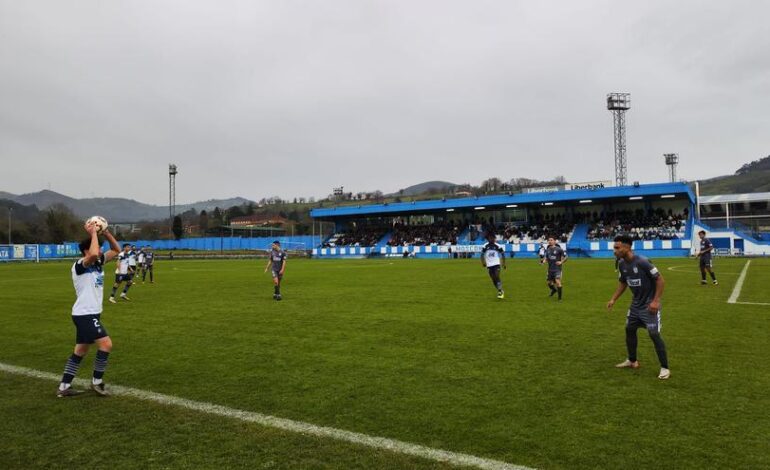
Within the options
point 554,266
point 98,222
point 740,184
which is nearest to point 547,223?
point 554,266

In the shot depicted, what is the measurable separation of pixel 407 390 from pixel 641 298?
3.82 m

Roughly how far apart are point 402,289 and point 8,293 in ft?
55.3

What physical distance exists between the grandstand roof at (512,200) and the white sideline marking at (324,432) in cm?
5789

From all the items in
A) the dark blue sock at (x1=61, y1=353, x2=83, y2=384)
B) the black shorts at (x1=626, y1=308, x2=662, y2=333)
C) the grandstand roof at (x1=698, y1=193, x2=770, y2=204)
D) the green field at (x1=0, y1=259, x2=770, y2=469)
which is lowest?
the green field at (x1=0, y1=259, x2=770, y2=469)

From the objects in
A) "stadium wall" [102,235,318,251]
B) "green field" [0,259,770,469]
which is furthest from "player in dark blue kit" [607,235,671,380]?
"stadium wall" [102,235,318,251]

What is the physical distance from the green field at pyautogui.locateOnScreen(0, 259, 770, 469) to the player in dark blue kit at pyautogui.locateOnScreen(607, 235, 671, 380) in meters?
0.34

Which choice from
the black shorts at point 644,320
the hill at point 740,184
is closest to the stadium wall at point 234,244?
the black shorts at point 644,320

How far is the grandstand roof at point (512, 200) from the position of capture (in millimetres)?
55156

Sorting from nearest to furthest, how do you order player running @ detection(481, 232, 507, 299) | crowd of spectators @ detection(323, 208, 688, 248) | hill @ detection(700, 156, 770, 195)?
player running @ detection(481, 232, 507, 299) → crowd of spectators @ detection(323, 208, 688, 248) → hill @ detection(700, 156, 770, 195)

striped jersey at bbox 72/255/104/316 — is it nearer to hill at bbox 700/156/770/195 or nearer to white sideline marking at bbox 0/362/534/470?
white sideline marking at bbox 0/362/534/470

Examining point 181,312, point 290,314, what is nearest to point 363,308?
point 290,314

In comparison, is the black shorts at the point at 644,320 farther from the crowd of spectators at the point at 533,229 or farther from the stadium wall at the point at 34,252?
the stadium wall at the point at 34,252

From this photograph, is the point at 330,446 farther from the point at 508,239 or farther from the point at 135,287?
the point at 508,239

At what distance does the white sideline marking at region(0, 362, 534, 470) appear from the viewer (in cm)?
446
